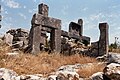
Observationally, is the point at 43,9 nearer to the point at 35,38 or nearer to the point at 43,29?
the point at 43,29

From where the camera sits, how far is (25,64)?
731cm

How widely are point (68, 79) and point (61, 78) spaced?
0.53 ft

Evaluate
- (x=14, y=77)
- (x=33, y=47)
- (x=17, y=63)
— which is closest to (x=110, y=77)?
(x=14, y=77)

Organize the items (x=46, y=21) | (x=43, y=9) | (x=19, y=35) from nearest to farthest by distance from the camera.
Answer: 1. (x=46, y=21)
2. (x=43, y=9)
3. (x=19, y=35)

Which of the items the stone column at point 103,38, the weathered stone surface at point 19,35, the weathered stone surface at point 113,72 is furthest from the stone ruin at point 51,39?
the weathered stone surface at point 113,72

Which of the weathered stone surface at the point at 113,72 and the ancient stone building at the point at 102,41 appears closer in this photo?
the weathered stone surface at the point at 113,72

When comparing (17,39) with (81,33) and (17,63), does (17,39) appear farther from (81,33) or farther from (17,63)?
(17,63)

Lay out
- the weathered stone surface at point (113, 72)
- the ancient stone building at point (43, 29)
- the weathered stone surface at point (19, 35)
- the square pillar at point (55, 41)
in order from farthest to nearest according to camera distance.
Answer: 1. the weathered stone surface at point (19, 35)
2. the square pillar at point (55, 41)
3. the ancient stone building at point (43, 29)
4. the weathered stone surface at point (113, 72)

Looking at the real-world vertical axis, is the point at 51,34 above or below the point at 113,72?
above

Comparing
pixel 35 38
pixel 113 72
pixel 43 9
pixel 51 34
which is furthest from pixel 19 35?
pixel 113 72

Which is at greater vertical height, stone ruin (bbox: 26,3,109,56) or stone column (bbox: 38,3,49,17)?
stone column (bbox: 38,3,49,17)

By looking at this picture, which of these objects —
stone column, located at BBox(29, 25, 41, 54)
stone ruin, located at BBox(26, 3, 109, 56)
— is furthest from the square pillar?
stone column, located at BBox(29, 25, 41, 54)

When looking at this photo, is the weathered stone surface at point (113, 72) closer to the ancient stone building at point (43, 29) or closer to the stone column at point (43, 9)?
the ancient stone building at point (43, 29)

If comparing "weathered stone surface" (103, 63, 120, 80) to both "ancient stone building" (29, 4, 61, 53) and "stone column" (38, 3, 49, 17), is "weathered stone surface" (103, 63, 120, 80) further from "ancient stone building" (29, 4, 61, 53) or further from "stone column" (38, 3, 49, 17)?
"stone column" (38, 3, 49, 17)
